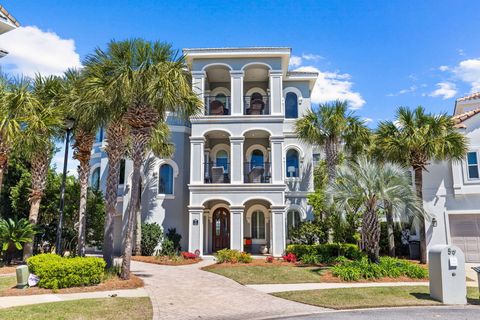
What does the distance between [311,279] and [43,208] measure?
14573 millimetres

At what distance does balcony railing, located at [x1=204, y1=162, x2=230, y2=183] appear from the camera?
73.9 feet

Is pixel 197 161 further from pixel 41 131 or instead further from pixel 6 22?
pixel 6 22

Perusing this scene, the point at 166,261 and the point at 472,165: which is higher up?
the point at 472,165

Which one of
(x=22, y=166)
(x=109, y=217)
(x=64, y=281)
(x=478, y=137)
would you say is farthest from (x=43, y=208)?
(x=478, y=137)

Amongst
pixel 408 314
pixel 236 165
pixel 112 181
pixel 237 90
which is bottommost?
pixel 408 314

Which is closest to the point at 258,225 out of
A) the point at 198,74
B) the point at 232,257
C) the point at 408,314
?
the point at 232,257

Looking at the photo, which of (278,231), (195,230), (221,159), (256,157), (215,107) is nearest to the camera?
(278,231)

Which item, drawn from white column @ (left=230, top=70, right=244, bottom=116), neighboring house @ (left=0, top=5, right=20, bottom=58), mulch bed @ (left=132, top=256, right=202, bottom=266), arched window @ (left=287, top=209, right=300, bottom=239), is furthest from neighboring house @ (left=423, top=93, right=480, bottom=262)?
neighboring house @ (left=0, top=5, right=20, bottom=58)

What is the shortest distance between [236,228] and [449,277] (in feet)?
39.6

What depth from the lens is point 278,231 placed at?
20.7 metres

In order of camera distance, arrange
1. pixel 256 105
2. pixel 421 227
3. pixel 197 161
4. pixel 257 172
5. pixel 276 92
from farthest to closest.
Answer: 1. pixel 256 105
2. pixel 257 172
3. pixel 276 92
4. pixel 197 161
5. pixel 421 227

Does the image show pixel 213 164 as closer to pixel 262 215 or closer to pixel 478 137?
pixel 262 215

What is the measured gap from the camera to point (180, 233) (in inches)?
901

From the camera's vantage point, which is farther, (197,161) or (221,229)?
(221,229)
